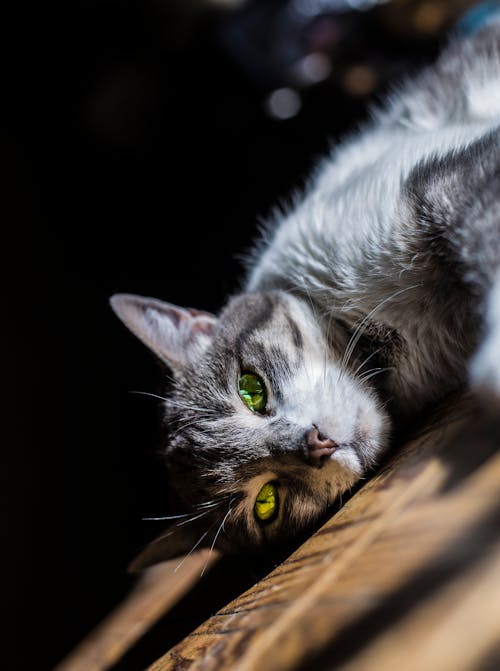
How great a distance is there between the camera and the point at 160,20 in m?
2.61

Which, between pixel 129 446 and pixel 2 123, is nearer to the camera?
pixel 129 446

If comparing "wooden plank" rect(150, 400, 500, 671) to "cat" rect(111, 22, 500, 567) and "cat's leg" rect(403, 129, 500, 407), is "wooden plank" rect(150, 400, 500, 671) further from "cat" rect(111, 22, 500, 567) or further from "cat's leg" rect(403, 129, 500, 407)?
"cat" rect(111, 22, 500, 567)

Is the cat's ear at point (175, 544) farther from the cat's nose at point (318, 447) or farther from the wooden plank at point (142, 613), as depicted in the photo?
the cat's nose at point (318, 447)

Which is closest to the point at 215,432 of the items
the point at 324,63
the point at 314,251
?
the point at 314,251

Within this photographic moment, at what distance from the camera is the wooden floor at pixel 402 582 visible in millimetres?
455

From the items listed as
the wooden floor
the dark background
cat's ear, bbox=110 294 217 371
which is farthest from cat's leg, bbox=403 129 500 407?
the dark background

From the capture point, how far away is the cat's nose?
108 cm

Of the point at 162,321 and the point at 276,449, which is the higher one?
the point at 162,321

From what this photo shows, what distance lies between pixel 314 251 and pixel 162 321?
1.43ft

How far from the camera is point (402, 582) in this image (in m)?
0.53

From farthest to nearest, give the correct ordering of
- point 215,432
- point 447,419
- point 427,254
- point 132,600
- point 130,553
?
1. point 130,553
2. point 132,600
3. point 215,432
4. point 427,254
5. point 447,419

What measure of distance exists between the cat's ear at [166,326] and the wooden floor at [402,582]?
706 millimetres

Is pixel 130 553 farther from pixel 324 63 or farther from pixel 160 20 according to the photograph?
pixel 160 20

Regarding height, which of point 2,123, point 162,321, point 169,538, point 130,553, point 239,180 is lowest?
point 130,553
